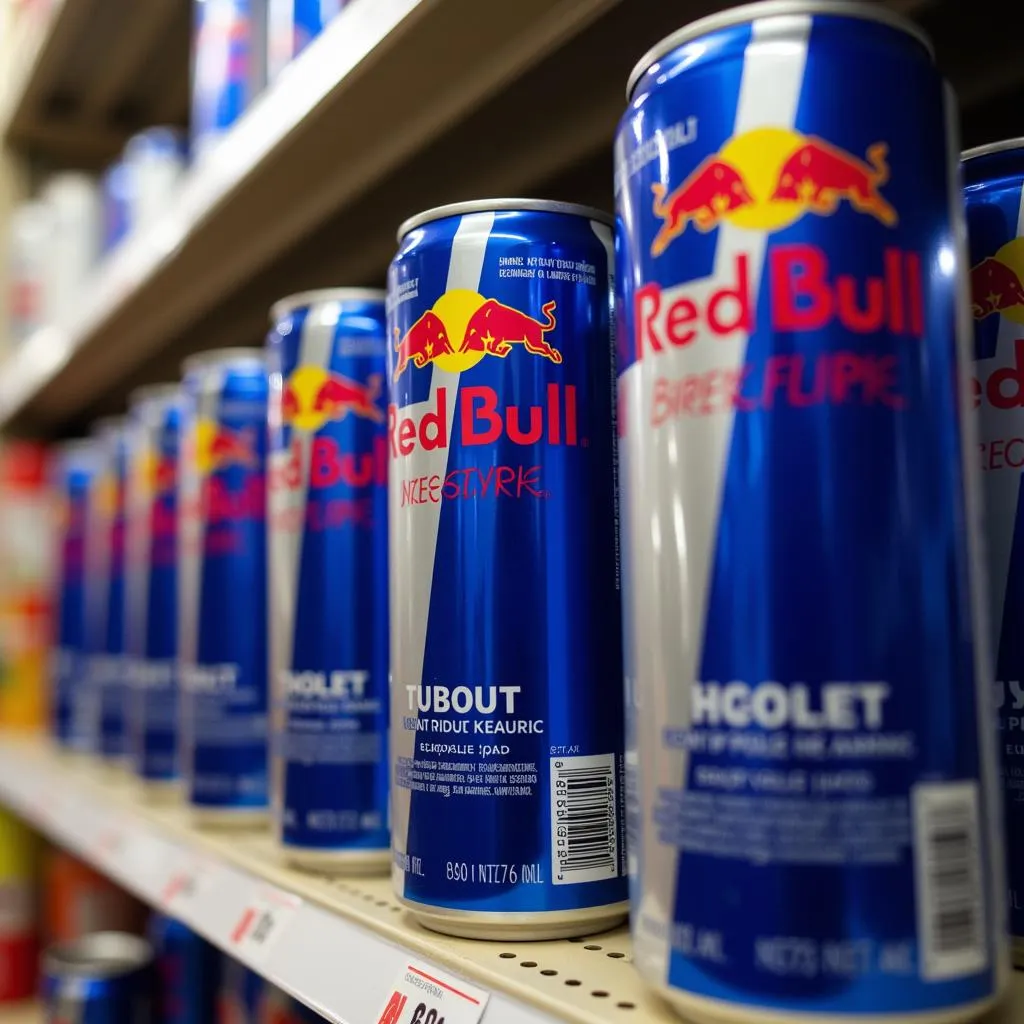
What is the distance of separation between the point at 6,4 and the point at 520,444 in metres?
2.05

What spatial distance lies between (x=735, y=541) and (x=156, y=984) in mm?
878

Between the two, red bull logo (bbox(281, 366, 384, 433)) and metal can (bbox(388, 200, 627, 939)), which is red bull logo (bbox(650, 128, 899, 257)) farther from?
red bull logo (bbox(281, 366, 384, 433))

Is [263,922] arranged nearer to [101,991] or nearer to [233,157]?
[101,991]

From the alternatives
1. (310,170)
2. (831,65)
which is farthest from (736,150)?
(310,170)

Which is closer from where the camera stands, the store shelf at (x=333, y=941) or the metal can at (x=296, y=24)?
the store shelf at (x=333, y=941)

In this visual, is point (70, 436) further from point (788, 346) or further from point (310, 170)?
point (788, 346)

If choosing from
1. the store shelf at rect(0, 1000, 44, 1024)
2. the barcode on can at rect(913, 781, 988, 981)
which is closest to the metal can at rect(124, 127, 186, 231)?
the store shelf at rect(0, 1000, 44, 1024)

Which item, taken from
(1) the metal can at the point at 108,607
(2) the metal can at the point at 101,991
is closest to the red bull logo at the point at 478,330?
(2) the metal can at the point at 101,991

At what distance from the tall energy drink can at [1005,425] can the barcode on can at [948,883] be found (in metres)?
0.10

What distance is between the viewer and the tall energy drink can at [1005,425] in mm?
535

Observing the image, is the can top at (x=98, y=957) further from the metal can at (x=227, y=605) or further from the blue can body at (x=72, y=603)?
the blue can body at (x=72, y=603)

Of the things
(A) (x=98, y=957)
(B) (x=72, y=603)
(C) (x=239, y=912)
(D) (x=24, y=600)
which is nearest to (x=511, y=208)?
(C) (x=239, y=912)

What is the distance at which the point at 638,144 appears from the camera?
51 centimetres

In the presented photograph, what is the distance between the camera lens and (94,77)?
6.37ft
